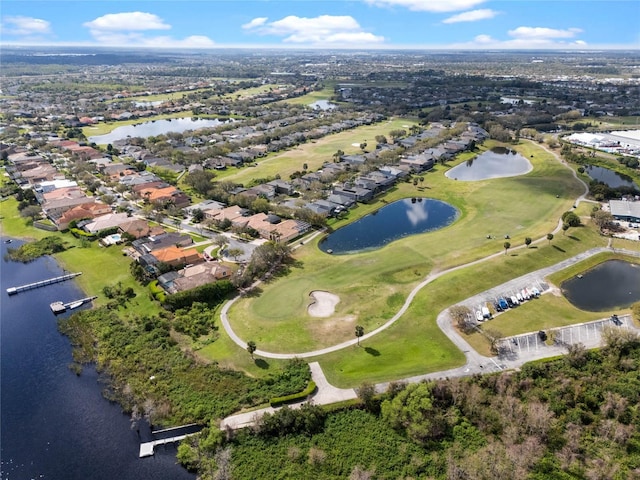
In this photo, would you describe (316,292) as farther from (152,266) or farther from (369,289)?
(152,266)

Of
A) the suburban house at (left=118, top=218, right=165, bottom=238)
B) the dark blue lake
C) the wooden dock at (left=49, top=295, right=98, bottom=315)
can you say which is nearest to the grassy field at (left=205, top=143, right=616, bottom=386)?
the dark blue lake

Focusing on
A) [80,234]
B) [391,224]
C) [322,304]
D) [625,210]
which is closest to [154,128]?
[80,234]

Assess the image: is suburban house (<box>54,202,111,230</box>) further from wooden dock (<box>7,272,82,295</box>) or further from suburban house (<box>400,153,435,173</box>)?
suburban house (<box>400,153,435,173</box>)

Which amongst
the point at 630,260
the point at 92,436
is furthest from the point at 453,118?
the point at 92,436

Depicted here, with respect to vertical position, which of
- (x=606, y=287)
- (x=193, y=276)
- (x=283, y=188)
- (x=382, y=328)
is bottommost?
(x=382, y=328)

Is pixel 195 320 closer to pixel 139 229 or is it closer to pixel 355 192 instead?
pixel 139 229
